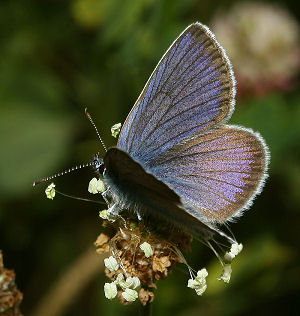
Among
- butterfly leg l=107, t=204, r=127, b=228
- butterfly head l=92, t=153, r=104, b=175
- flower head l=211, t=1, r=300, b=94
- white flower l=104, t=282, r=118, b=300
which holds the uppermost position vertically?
butterfly head l=92, t=153, r=104, b=175

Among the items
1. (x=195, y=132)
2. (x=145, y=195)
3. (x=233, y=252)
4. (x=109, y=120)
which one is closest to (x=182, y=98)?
(x=195, y=132)

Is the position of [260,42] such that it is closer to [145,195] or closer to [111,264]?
[145,195]

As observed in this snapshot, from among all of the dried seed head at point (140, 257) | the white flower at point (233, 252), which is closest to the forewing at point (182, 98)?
the dried seed head at point (140, 257)

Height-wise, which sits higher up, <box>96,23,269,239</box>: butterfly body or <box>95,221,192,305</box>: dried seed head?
<box>96,23,269,239</box>: butterfly body

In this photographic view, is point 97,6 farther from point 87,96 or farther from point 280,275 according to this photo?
point 280,275

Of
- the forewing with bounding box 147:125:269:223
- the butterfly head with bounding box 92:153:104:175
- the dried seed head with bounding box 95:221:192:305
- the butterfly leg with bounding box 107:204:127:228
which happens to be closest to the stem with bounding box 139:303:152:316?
the dried seed head with bounding box 95:221:192:305

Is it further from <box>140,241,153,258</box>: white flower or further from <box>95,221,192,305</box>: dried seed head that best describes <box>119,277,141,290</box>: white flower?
<box>140,241,153,258</box>: white flower
